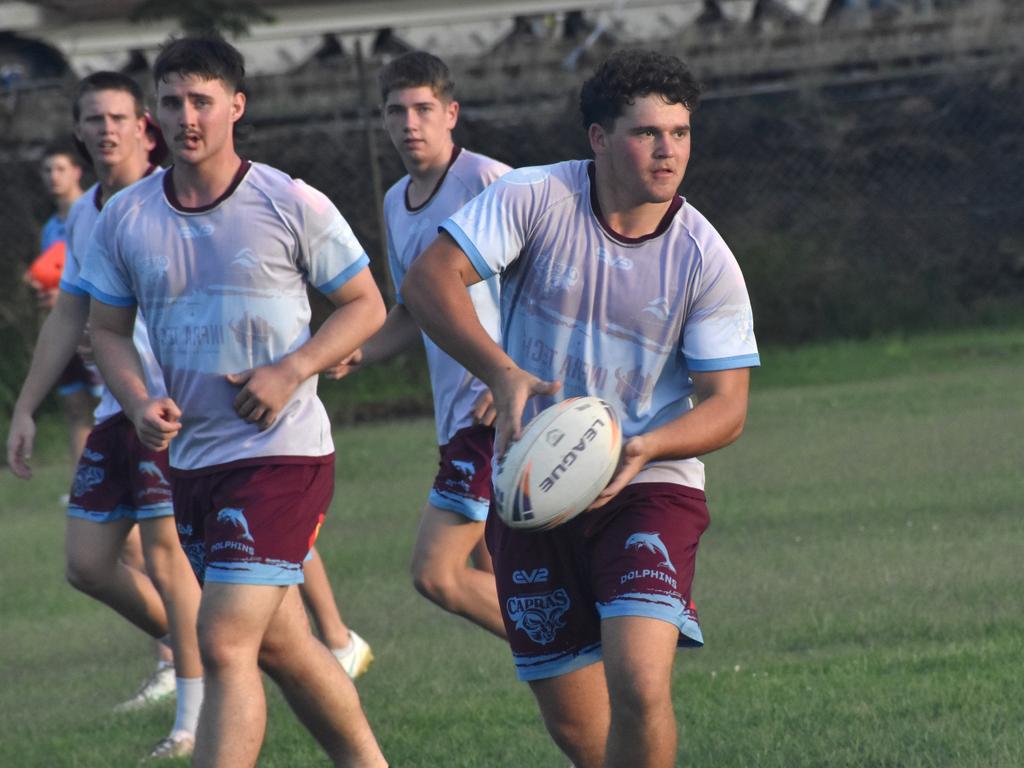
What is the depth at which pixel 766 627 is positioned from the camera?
6.98m

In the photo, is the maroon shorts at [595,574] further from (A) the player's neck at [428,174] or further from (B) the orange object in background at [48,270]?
(B) the orange object in background at [48,270]

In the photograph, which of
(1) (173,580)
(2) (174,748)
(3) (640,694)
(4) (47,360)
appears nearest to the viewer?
(3) (640,694)

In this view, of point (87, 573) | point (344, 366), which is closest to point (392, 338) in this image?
point (344, 366)

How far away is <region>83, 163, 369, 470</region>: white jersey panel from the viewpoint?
5035mm

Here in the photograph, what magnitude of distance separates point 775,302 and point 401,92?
10.9 meters

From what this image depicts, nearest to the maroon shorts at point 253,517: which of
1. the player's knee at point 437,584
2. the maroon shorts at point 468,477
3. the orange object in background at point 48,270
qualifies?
the player's knee at point 437,584

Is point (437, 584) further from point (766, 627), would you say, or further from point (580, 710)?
point (580, 710)

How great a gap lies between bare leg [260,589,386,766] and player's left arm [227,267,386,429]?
56 cm

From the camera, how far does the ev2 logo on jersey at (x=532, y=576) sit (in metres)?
4.55

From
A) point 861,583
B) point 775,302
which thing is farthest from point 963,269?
point 861,583

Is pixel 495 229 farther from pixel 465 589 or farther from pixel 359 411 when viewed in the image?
pixel 359 411

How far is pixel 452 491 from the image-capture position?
638cm

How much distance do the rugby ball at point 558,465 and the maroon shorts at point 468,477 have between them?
205cm

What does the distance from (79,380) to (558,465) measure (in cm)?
712
